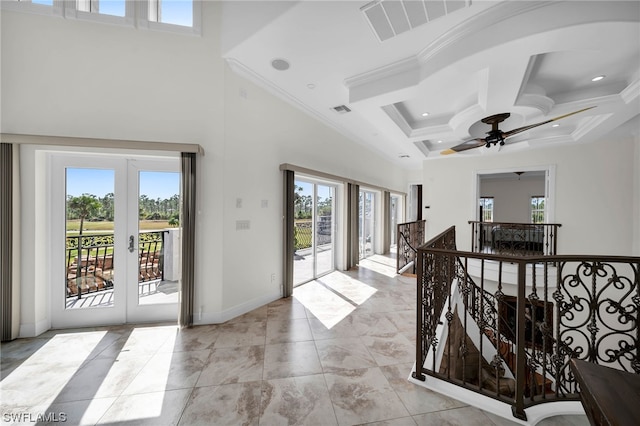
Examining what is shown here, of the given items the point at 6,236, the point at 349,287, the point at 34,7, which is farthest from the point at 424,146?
the point at 6,236

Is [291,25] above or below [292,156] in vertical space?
above

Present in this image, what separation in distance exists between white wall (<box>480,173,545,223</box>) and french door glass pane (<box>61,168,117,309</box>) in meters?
12.1

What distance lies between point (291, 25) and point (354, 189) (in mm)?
3761

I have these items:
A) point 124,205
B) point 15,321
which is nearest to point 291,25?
point 124,205

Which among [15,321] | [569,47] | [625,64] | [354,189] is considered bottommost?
[15,321]

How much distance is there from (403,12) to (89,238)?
427cm

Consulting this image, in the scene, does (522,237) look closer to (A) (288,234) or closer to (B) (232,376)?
(A) (288,234)

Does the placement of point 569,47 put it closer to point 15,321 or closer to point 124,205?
point 124,205

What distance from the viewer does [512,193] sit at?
10.1 metres

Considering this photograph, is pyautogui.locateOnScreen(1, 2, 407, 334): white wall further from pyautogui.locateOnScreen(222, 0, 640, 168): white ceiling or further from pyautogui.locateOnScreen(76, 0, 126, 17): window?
pyautogui.locateOnScreen(222, 0, 640, 168): white ceiling

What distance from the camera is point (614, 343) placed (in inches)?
193

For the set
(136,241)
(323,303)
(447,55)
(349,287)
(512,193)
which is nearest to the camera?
(447,55)

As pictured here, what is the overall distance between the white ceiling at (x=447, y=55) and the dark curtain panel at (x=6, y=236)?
2675 millimetres

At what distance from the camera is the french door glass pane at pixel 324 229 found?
518 centimetres
